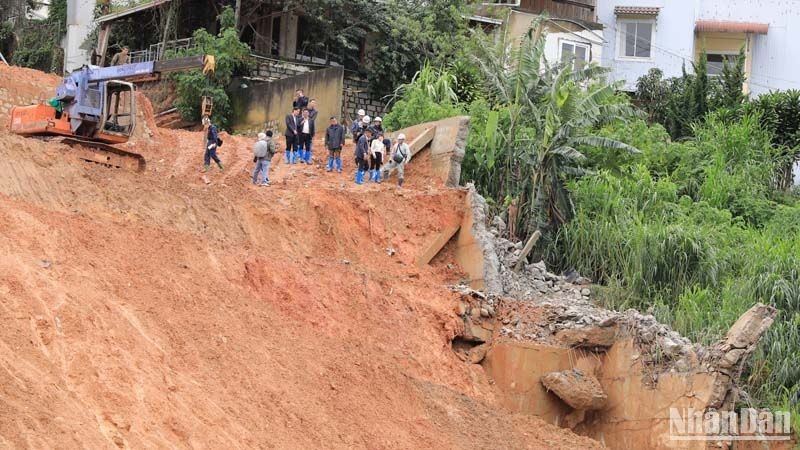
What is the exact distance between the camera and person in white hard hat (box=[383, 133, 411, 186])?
2589 cm

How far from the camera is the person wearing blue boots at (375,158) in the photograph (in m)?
25.9

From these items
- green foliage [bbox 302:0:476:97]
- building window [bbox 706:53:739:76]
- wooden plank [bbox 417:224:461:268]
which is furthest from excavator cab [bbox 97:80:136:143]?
building window [bbox 706:53:739:76]

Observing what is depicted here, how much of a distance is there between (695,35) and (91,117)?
23542 mm

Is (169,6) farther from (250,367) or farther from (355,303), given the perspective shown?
(250,367)

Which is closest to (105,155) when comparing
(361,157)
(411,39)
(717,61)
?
(361,157)

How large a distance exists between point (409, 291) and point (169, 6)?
60.7 ft

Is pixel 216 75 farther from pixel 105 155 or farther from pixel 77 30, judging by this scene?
pixel 105 155

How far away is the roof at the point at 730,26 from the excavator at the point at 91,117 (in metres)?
20.9

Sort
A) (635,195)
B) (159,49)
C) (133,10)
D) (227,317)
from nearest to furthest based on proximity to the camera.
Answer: (227,317) < (635,195) < (133,10) < (159,49)

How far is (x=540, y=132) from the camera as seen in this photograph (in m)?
27.2

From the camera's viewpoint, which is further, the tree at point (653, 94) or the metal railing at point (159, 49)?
the tree at point (653, 94)

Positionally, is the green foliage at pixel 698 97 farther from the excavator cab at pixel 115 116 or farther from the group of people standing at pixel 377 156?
the excavator cab at pixel 115 116

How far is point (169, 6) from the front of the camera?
37344 millimetres

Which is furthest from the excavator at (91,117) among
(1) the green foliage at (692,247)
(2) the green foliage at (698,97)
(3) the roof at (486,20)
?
(2) the green foliage at (698,97)
